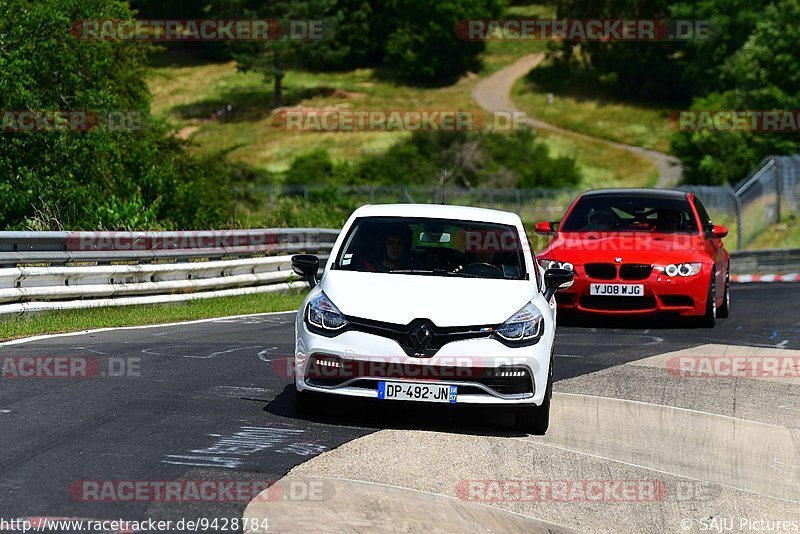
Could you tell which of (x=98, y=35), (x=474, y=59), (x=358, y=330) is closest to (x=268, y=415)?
(x=358, y=330)

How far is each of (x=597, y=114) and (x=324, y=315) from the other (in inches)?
3546

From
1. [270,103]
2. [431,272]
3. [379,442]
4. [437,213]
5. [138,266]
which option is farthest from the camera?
[270,103]

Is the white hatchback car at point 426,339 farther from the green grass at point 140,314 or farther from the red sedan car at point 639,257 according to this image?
the red sedan car at point 639,257

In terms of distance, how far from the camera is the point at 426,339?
27.9 feet

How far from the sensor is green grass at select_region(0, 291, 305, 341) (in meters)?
14.1

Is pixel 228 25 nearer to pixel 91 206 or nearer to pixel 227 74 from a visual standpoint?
pixel 227 74

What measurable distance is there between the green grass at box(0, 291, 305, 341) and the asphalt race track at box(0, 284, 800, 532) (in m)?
1.50

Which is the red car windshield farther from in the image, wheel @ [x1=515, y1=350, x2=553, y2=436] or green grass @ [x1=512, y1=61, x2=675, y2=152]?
green grass @ [x1=512, y1=61, x2=675, y2=152]

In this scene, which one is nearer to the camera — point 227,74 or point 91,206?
point 91,206

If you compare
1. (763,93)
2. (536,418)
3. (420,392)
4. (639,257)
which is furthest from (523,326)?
(763,93)

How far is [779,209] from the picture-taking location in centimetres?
3578

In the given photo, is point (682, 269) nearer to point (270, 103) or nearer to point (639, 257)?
point (639, 257)

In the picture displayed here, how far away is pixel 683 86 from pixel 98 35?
268 feet

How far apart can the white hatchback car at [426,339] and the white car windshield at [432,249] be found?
0.15ft
